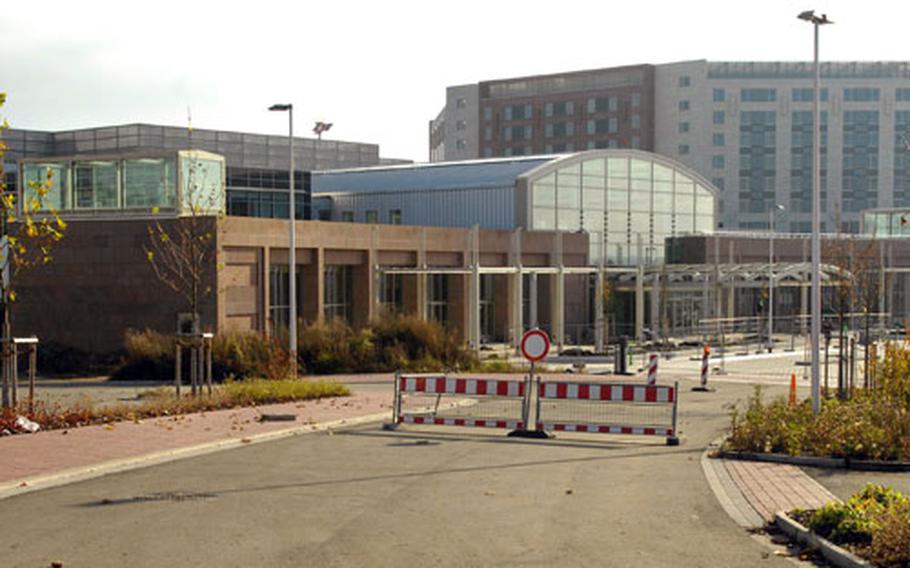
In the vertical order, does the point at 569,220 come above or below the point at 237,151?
below

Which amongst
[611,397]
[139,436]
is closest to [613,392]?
[611,397]

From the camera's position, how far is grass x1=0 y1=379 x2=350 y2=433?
1973 centimetres

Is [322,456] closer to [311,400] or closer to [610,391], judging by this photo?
[610,391]

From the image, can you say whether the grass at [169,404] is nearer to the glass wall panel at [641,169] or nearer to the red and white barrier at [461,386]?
the red and white barrier at [461,386]

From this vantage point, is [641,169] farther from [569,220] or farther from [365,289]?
[365,289]

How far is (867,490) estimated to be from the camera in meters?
11.8

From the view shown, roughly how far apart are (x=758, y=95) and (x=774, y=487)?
334 feet

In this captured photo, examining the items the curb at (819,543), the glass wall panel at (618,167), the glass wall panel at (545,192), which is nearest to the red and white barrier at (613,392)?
the curb at (819,543)

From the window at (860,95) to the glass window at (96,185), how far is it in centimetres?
8770

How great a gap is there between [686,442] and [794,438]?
2.62m

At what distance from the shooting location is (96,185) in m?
39.7

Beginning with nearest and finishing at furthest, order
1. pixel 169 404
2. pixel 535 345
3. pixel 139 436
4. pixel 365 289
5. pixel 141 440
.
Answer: pixel 141 440, pixel 139 436, pixel 535 345, pixel 169 404, pixel 365 289

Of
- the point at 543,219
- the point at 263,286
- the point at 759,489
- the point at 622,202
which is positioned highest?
the point at 622,202

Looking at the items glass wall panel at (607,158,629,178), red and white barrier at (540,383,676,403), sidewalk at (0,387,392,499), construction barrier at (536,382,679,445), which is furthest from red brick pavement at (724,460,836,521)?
glass wall panel at (607,158,629,178)
